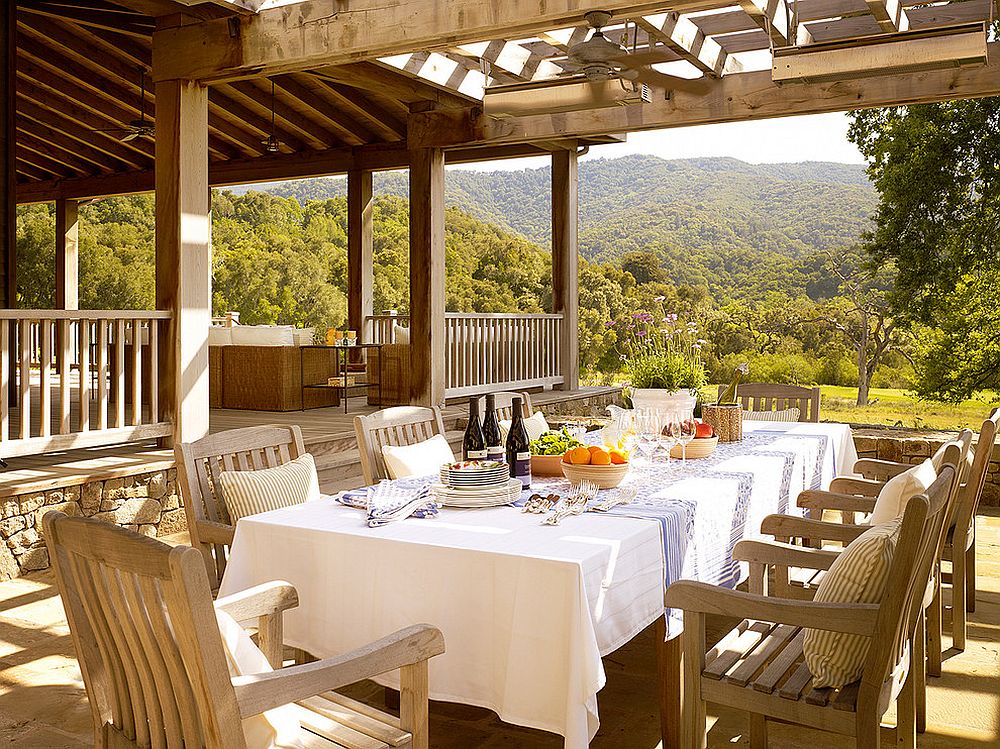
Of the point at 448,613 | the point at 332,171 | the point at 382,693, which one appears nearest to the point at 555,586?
the point at 448,613

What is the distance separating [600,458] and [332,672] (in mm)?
1570

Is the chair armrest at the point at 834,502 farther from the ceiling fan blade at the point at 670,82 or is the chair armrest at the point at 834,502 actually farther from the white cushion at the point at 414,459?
the ceiling fan blade at the point at 670,82

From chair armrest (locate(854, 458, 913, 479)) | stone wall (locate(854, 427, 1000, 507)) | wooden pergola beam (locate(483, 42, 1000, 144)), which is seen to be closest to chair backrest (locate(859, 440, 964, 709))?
chair armrest (locate(854, 458, 913, 479))

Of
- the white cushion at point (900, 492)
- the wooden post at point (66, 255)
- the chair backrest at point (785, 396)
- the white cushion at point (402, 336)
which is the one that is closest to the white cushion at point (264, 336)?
the white cushion at point (402, 336)

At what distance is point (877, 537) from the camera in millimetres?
2312

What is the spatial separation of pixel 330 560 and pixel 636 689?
1.42 metres

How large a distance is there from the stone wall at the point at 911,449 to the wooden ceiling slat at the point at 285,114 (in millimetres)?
5999

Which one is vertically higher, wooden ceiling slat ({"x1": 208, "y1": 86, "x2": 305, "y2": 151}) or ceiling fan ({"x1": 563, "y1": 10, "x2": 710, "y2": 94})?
wooden ceiling slat ({"x1": 208, "y1": 86, "x2": 305, "y2": 151})

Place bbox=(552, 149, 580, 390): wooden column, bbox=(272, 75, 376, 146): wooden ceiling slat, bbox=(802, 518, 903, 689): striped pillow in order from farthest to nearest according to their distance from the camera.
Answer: bbox=(552, 149, 580, 390): wooden column
bbox=(272, 75, 376, 146): wooden ceiling slat
bbox=(802, 518, 903, 689): striped pillow

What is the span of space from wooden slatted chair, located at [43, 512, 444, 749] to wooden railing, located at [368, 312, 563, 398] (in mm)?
6505

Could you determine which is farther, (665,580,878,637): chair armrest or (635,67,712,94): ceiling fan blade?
(635,67,712,94): ceiling fan blade

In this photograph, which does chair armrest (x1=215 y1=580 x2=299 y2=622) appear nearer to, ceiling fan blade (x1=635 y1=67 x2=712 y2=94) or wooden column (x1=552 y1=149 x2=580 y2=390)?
ceiling fan blade (x1=635 y1=67 x2=712 y2=94)

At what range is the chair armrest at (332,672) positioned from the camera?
180cm

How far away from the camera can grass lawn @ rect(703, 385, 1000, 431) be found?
1223cm
